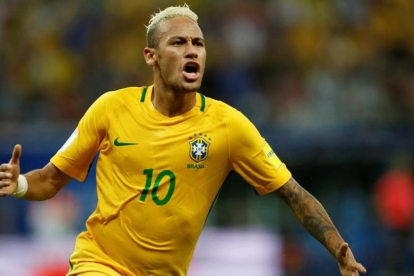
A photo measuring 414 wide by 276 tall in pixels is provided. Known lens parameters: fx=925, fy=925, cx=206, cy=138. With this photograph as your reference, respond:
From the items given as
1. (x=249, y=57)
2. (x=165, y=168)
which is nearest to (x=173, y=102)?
(x=165, y=168)

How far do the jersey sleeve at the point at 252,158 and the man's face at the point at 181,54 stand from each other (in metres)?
0.39

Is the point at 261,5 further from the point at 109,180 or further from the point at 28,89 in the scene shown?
the point at 109,180

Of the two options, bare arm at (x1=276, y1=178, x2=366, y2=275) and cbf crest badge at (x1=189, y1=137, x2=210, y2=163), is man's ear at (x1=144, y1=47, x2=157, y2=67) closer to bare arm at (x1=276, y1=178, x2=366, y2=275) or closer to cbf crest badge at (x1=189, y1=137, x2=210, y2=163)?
cbf crest badge at (x1=189, y1=137, x2=210, y2=163)

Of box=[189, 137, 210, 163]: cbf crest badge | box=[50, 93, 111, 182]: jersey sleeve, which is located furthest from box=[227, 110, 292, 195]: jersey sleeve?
box=[50, 93, 111, 182]: jersey sleeve

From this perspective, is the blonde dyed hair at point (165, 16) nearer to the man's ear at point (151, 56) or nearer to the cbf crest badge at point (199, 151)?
the man's ear at point (151, 56)

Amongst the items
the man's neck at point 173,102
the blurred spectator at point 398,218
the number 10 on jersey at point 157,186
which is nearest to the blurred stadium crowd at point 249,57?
the blurred spectator at point 398,218

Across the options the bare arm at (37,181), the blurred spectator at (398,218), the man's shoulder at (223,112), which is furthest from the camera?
the blurred spectator at (398,218)

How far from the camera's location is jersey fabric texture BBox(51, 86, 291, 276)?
629cm

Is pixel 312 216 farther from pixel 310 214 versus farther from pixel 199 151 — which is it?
pixel 199 151

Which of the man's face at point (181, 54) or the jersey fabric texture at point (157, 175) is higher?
the man's face at point (181, 54)

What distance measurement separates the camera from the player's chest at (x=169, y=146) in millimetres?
6309

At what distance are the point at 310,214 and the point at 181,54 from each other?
142 centimetres

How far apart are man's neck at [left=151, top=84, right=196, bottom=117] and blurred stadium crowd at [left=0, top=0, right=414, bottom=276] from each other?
725 centimetres

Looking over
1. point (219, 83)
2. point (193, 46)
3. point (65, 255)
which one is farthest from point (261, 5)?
point (193, 46)
